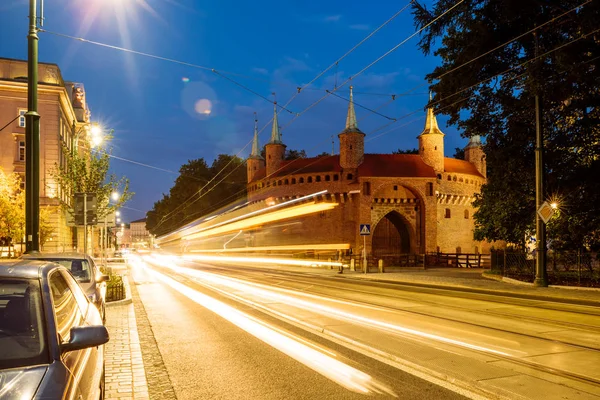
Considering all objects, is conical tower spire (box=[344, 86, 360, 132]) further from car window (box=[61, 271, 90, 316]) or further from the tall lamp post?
car window (box=[61, 271, 90, 316])

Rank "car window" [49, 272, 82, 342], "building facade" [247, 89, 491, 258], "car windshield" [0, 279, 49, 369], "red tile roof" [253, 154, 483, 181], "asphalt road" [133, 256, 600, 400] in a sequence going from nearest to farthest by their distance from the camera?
"car windshield" [0, 279, 49, 369] < "car window" [49, 272, 82, 342] < "asphalt road" [133, 256, 600, 400] < "building facade" [247, 89, 491, 258] < "red tile roof" [253, 154, 483, 181]

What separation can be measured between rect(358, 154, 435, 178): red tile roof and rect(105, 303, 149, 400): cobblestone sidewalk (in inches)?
→ 1907

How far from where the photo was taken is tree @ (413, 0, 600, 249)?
20.6 meters

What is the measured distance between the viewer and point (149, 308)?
45.7ft

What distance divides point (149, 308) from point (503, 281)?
52.6 feet

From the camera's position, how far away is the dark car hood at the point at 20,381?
2484 mm

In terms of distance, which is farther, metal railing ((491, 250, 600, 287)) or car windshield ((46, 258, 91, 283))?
metal railing ((491, 250, 600, 287))

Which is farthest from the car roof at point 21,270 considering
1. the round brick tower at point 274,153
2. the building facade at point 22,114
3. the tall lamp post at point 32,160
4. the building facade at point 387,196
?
the round brick tower at point 274,153

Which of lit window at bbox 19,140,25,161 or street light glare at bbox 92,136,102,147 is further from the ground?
lit window at bbox 19,140,25,161

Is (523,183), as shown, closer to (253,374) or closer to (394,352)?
(394,352)

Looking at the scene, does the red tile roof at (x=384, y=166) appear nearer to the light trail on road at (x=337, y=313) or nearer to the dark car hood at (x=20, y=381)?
the light trail on road at (x=337, y=313)

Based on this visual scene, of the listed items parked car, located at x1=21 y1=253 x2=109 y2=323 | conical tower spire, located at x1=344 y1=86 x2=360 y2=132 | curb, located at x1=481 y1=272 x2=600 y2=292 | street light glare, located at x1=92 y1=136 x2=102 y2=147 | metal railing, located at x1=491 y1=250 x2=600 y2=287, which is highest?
conical tower spire, located at x1=344 y1=86 x2=360 y2=132

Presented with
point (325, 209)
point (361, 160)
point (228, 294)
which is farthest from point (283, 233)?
point (228, 294)

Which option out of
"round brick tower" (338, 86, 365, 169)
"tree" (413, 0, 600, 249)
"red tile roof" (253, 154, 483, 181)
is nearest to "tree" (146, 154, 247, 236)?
"red tile roof" (253, 154, 483, 181)
